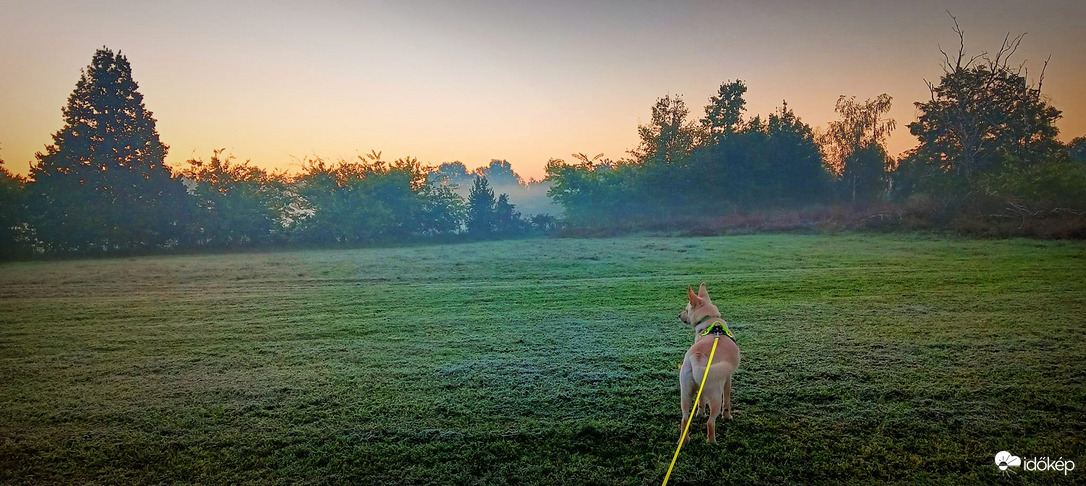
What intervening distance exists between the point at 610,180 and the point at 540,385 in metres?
29.2

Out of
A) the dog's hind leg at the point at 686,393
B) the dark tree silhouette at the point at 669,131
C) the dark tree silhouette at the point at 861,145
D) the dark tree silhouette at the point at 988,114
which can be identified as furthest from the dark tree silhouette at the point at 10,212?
the dark tree silhouette at the point at 861,145

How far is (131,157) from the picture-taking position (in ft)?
76.9

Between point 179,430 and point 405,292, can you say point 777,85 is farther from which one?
point 179,430

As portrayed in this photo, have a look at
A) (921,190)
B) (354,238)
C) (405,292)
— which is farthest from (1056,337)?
(354,238)

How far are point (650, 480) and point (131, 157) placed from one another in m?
29.2

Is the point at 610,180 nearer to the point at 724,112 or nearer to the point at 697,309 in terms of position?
the point at 724,112

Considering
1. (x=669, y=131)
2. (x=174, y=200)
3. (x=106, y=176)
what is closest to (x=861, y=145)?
(x=669, y=131)

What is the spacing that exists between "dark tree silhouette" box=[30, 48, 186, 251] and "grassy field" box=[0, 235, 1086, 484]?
1582 centimetres

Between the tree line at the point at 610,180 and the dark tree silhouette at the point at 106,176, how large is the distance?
2.5 inches

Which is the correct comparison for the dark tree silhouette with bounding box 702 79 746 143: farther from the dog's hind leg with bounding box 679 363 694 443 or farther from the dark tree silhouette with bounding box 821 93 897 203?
the dog's hind leg with bounding box 679 363 694 443

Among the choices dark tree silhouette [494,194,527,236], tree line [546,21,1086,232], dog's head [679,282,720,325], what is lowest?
dog's head [679,282,720,325]

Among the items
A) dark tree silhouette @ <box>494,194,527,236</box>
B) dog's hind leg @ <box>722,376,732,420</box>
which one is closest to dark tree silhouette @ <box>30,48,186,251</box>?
dark tree silhouette @ <box>494,194,527,236</box>

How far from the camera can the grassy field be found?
2834 millimetres

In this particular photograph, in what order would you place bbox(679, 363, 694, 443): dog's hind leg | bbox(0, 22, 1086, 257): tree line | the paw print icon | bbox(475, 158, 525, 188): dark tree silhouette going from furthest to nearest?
bbox(475, 158, 525, 188): dark tree silhouette → bbox(0, 22, 1086, 257): tree line → bbox(679, 363, 694, 443): dog's hind leg → the paw print icon
